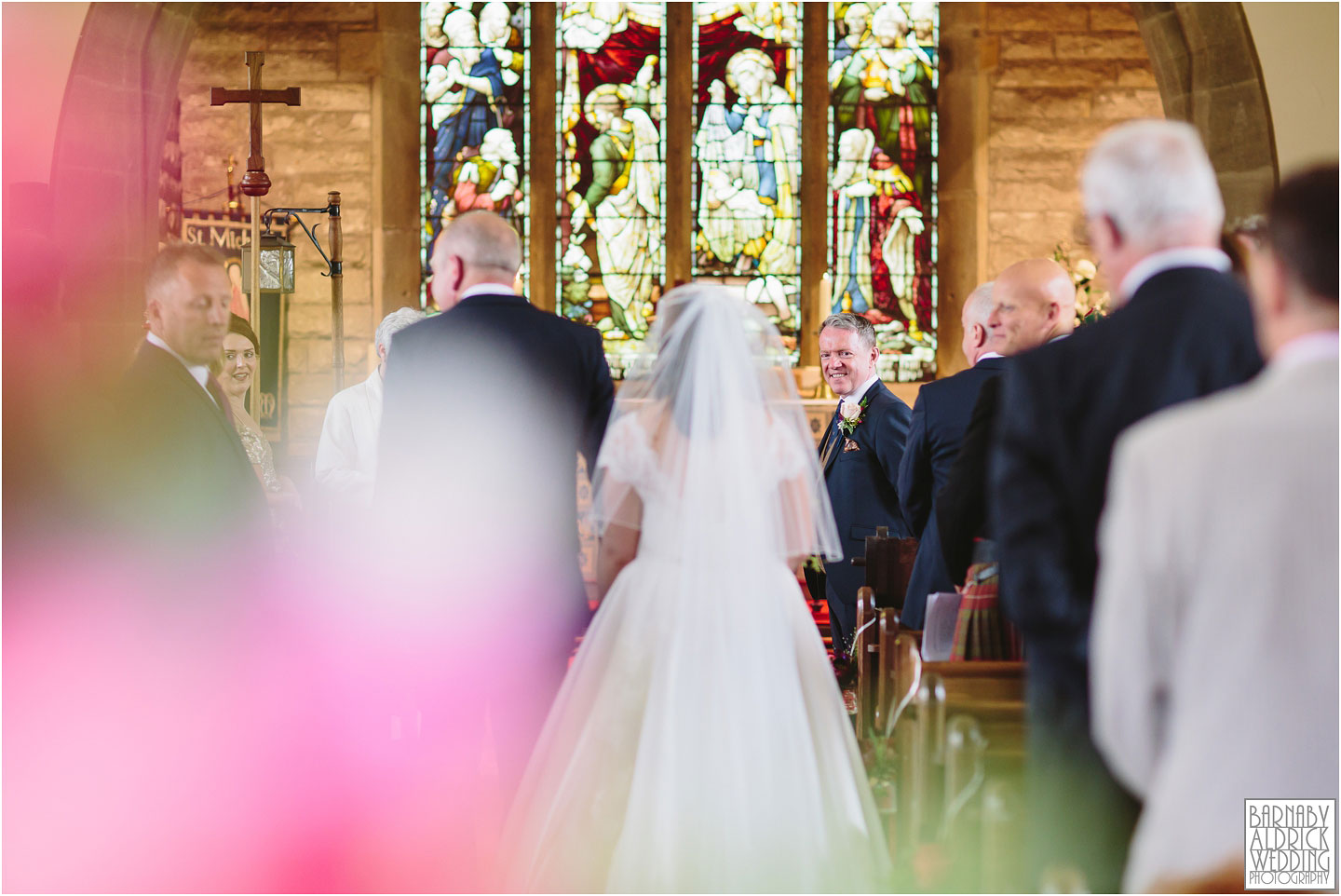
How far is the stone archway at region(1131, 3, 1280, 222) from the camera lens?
4.00 m

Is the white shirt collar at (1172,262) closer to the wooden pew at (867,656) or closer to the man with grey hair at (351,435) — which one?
the wooden pew at (867,656)

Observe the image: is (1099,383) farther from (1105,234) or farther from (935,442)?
(935,442)

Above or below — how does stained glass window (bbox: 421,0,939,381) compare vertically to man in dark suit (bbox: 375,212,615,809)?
above

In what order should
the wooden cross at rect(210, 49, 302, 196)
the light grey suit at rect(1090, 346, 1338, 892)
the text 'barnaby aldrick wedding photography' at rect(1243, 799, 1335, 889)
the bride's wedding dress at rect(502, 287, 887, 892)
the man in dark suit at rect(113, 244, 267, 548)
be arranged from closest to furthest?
the light grey suit at rect(1090, 346, 1338, 892)
the text 'barnaby aldrick wedding photography' at rect(1243, 799, 1335, 889)
the bride's wedding dress at rect(502, 287, 887, 892)
the man in dark suit at rect(113, 244, 267, 548)
the wooden cross at rect(210, 49, 302, 196)

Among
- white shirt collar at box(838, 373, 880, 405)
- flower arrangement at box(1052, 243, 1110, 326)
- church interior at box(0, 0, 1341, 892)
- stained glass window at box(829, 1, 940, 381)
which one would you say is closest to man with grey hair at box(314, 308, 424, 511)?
white shirt collar at box(838, 373, 880, 405)

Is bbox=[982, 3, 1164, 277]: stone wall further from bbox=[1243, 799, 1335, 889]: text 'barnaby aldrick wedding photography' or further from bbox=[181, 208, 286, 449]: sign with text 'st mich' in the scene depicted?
bbox=[1243, 799, 1335, 889]: text 'barnaby aldrick wedding photography'

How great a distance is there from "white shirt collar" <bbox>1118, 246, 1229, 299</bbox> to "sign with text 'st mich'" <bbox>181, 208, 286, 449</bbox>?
574 cm

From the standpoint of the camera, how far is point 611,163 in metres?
8.08

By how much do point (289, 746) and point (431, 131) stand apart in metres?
5.37

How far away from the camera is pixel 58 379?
2547mm

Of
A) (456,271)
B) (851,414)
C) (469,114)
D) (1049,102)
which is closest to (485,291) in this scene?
(456,271)

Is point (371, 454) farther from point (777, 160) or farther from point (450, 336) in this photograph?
point (777, 160)

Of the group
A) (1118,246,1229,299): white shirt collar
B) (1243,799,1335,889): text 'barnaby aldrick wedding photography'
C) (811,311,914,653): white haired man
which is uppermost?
(1118,246,1229,299): white shirt collar

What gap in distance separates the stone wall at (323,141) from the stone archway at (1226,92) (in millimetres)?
5136
